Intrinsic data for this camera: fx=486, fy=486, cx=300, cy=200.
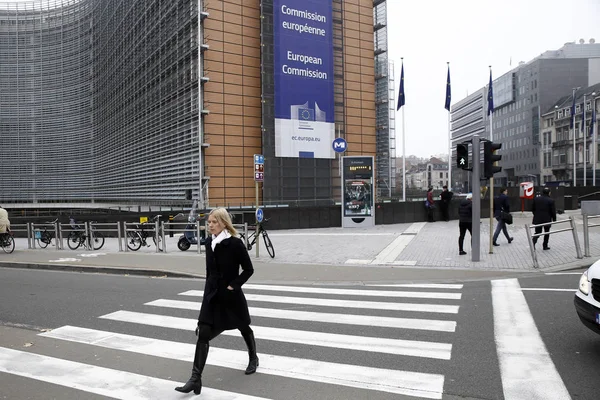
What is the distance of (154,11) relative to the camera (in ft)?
134

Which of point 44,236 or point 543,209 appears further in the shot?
point 44,236

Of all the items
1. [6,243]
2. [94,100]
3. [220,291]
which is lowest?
[6,243]

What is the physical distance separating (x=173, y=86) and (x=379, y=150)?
73.9 feet

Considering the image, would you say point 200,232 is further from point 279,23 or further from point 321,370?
point 279,23

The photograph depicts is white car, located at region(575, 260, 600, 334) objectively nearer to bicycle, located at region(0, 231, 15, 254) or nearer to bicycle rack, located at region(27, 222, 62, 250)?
bicycle rack, located at region(27, 222, 62, 250)

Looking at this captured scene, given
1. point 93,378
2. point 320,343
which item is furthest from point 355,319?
point 93,378

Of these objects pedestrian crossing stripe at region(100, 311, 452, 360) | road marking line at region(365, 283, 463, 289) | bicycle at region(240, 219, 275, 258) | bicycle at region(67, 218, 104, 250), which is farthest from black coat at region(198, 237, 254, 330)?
bicycle at region(67, 218, 104, 250)

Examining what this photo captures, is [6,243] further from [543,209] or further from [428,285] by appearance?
[543,209]

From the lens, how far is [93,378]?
500cm

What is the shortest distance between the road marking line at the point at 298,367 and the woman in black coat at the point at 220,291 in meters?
0.80

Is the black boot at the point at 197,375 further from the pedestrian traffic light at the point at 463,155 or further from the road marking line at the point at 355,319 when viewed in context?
the pedestrian traffic light at the point at 463,155

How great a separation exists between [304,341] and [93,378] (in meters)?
2.47

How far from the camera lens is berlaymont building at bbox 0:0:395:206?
35.5 meters

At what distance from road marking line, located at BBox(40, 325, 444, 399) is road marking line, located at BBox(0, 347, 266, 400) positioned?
2.10 feet
